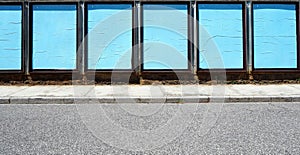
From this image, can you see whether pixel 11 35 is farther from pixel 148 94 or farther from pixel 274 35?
pixel 274 35

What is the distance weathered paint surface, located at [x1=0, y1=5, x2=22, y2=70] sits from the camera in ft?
36.2

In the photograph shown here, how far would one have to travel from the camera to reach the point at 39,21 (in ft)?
36.2

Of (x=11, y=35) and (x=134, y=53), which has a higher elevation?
(x=11, y=35)

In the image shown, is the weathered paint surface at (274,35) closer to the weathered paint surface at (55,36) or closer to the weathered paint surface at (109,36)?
the weathered paint surface at (109,36)

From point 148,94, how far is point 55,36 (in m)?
3.62

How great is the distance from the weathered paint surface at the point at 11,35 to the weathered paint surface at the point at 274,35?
6.86 m

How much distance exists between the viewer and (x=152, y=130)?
5414mm

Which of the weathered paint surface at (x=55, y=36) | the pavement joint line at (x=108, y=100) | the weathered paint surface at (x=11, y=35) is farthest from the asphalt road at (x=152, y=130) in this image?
the weathered paint surface at (x=11, y=35)

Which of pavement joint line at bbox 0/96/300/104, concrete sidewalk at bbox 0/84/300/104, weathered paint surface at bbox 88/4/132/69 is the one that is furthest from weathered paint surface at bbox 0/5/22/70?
pavement joint line at bbox 0/96/300/104

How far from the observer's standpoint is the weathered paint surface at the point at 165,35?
10.9 m

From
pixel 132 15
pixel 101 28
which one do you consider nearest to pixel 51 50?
pixel 101 28

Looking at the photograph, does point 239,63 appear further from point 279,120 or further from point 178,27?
point 279,120

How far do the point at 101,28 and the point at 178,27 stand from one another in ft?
7.27

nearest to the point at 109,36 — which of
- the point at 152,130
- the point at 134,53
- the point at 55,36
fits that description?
the point at 134,53
